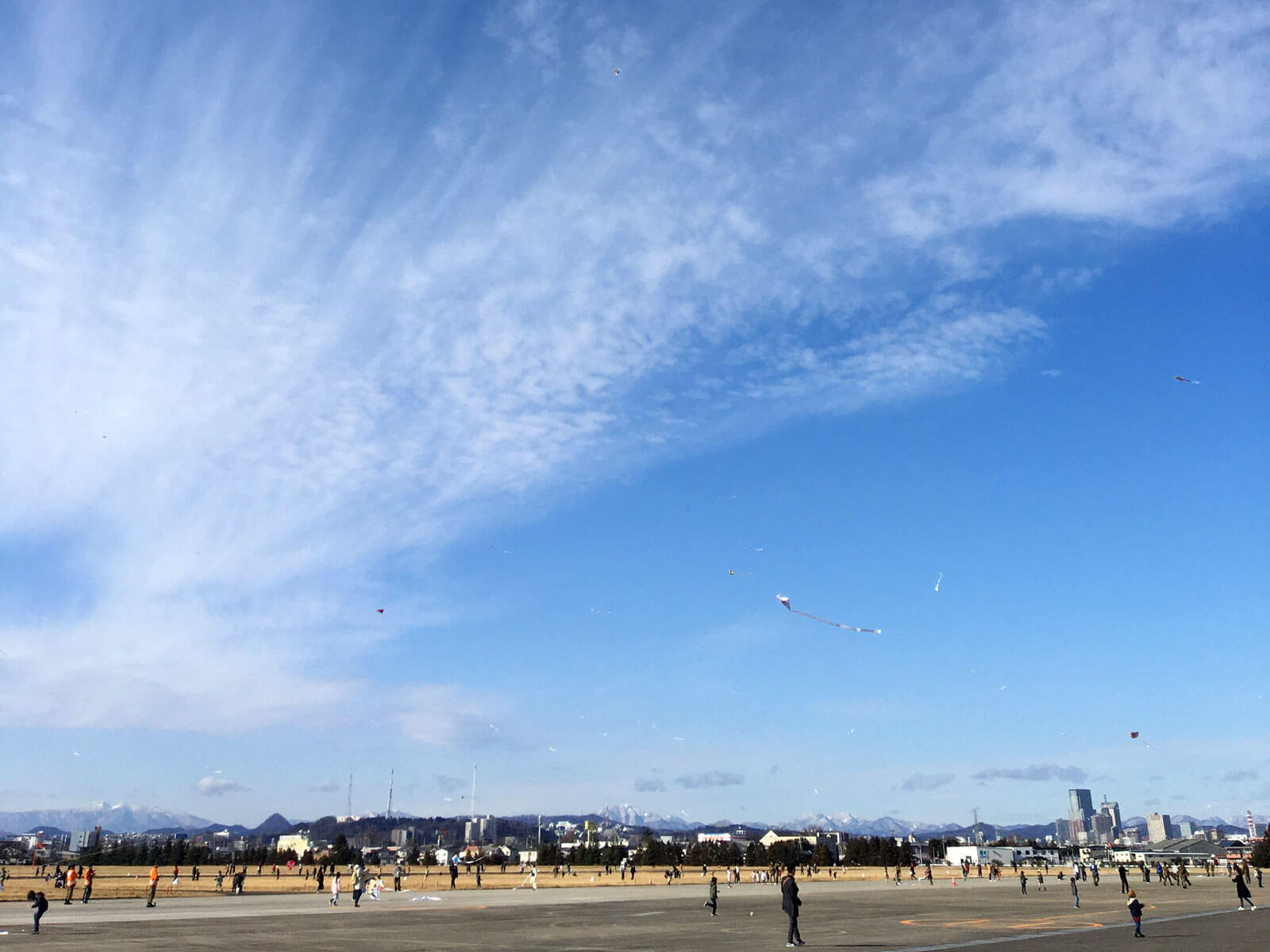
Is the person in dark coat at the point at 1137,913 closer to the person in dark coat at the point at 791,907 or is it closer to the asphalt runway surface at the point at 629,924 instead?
the asphalt runway surface at the point at 629,924

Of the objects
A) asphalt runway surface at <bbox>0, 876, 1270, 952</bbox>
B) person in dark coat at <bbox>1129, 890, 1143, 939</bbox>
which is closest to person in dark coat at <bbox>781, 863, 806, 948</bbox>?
asphalt runway surface at <bbox>0, 876, 1270, 952</bbox>

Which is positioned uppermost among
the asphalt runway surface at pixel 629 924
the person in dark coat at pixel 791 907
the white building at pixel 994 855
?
the person in dark coat at pixel 791 907

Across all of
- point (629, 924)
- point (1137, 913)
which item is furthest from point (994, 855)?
point (629, 924)

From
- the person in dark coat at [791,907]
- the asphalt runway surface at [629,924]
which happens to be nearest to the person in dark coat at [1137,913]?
the asphalt runway surface at [629,924]

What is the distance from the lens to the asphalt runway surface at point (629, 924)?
2583cm

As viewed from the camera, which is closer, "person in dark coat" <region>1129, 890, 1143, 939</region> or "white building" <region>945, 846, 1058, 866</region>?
"person in dark coat" <region>1129, 890, 1143, 939</region>

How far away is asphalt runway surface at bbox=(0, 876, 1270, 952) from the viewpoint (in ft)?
84.7

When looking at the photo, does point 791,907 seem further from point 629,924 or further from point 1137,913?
point 1137,913

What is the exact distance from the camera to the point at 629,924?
34.7 metres

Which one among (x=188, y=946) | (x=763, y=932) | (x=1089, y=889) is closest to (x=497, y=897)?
(x=763, y=932)

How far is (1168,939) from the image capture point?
1097 inches

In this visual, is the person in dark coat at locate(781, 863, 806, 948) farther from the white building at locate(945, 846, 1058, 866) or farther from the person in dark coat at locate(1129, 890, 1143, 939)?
the white building at locate(945, 846, 1058, 866)

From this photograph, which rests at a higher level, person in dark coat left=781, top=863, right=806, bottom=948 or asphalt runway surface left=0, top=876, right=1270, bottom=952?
person in dark coat left=781, top=863, right=806, bottom=948

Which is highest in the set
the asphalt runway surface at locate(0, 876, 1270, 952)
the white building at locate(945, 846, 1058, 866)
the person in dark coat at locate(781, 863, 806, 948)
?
the person in dark coat at locate(781, 863, 806, 948)
